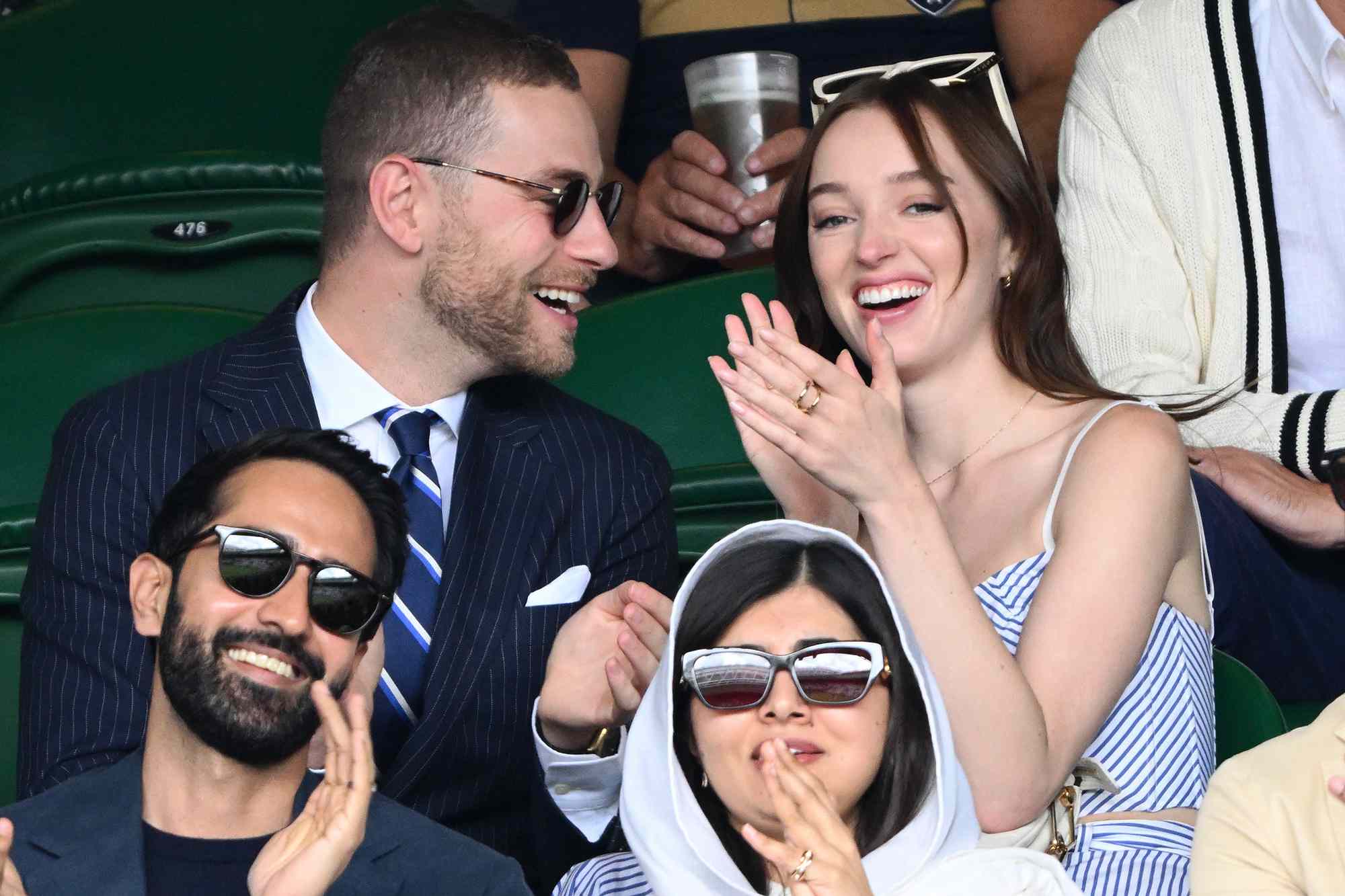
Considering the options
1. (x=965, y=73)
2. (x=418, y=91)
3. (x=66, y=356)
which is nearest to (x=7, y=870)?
(x=418, y=91)

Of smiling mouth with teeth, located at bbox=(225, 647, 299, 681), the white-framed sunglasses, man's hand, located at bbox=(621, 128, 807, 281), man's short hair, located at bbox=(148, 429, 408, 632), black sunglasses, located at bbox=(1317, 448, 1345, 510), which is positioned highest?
the white-framed sunglasses

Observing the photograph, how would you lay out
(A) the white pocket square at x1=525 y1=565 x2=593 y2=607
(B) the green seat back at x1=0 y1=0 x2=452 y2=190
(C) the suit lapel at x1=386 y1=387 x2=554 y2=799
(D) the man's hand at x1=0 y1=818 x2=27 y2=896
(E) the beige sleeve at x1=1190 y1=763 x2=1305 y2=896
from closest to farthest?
1. (D) the man's hand at x1=0 y1=818 x2=27 y2=896
2. (E) the beige sleeve at x1=1190 y1=763 x2=1305 y2=896
3. (C) the suit lapel at x1=386 y1=387 x2=554 y2=799
4. (A) the white pocket square at x1=525 y1=565 x2=593 y2=607
5. (B) the green seat back at x1=0 y1=0 x2=452 y2=190

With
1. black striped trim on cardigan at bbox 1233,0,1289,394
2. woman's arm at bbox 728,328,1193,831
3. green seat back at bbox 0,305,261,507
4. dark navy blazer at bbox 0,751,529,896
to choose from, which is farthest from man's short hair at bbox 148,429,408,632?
black striped trim on cardigan at bbox 1233,0,1289,394

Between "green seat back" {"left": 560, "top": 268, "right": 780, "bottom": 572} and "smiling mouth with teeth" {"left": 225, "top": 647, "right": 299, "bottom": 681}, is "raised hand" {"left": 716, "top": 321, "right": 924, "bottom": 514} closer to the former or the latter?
"smiling mouth with teeth" {"left": 225, "top": 647, "right": 299, "bottom": 681}

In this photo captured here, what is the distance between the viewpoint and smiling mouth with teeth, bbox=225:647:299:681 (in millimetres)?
1774

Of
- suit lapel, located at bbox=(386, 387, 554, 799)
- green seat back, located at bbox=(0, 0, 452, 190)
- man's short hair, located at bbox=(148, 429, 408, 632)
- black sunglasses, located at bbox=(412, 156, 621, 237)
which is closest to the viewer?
Answer: man's short hair, located at bbox=(148, 429, 408, 632)

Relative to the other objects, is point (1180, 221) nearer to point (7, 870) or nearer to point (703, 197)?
point (703, 197)

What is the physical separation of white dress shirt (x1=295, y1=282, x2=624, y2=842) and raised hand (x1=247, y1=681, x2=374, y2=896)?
55 centimetres

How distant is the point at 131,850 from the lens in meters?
1.78

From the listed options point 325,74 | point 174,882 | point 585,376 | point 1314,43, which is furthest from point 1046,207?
point 325,74

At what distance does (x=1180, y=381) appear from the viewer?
2.66 meters

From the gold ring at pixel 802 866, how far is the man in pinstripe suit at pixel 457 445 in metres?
0.51

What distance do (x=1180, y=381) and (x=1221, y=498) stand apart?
0.34 metres

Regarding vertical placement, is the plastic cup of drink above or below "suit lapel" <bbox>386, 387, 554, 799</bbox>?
above
